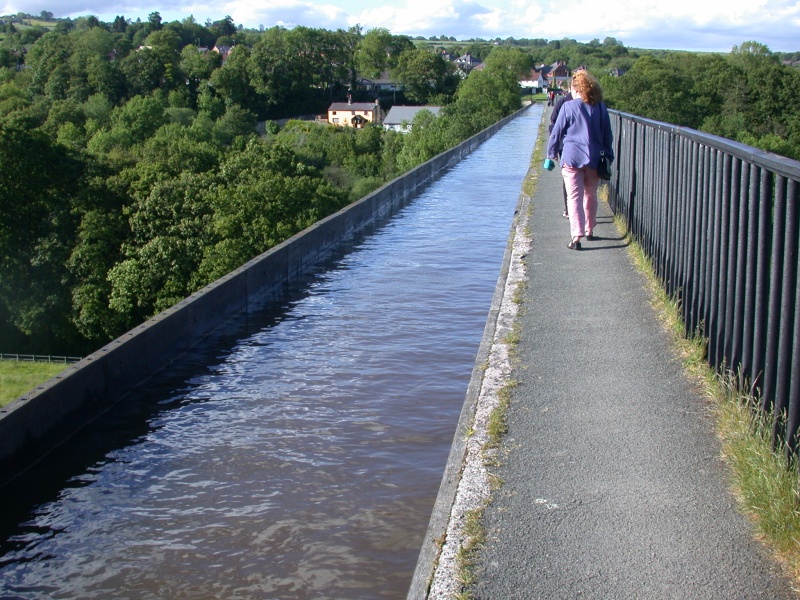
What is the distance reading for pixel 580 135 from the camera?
9.40 meters

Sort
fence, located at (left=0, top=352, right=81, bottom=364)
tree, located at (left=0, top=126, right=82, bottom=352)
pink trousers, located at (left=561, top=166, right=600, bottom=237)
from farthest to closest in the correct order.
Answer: tree, located at (left=0, top=126, right=82, bottom=352), fence, located at (left=0, top=352, right=81, bottom=364), pink trousers, located at (left=561, top=166, right=600, bottom=237)

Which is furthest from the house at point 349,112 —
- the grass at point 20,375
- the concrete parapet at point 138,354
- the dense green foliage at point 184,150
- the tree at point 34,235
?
the concrete parapet at point 138,354

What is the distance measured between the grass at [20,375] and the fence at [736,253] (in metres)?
26.2

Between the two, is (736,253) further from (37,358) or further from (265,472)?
(37,358)

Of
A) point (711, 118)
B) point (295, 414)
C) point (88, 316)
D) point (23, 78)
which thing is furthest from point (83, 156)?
point (23, 78)

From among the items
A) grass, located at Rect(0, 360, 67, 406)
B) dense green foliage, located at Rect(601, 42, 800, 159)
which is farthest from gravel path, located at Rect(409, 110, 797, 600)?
dense green foliage, located at Rect(601, 42, 800, 159)

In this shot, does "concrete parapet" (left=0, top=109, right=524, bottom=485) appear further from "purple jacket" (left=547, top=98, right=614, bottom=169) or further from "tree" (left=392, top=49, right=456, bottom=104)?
"tree" (left=392, top=49, right=456, bottom=104)

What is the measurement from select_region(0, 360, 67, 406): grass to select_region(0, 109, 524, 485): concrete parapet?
22.0m

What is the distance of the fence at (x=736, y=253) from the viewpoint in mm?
3965

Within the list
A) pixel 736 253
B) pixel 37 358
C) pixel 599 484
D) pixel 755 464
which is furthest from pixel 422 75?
pixel 755 464

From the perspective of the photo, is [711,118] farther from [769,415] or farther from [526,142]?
[769,415]

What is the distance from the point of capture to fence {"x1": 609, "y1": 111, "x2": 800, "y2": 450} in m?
3.96

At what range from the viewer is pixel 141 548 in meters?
4.23

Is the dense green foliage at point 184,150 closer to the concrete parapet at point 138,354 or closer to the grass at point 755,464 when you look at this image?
the concrete parapet at point 138,354
